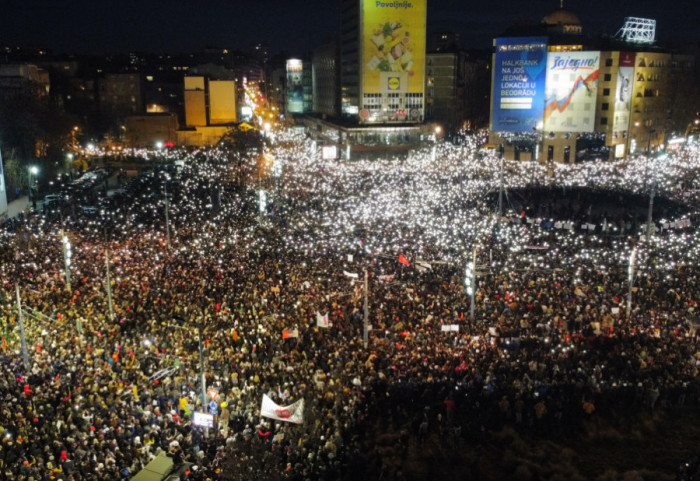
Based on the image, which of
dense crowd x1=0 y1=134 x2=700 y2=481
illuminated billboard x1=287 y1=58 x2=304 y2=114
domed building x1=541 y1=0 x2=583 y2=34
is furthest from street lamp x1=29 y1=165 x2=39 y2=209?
illuminated billboard x1=287 y1=58 x2=304 y2=114

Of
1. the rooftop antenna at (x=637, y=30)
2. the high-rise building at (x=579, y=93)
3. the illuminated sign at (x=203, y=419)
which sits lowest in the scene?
the illuminated sign at (x=203, y=419)

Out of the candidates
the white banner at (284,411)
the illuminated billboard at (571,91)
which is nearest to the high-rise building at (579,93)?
the illuminated billboard at (571,91)

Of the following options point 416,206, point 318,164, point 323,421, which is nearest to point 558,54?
point 318,164

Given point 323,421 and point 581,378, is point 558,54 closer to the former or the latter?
point 581,378

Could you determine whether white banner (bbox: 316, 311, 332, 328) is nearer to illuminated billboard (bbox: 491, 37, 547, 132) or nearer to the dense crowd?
the dense crowd

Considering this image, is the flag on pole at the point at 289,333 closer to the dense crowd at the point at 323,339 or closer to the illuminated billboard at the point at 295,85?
the dense crowd at the point at 323,339
